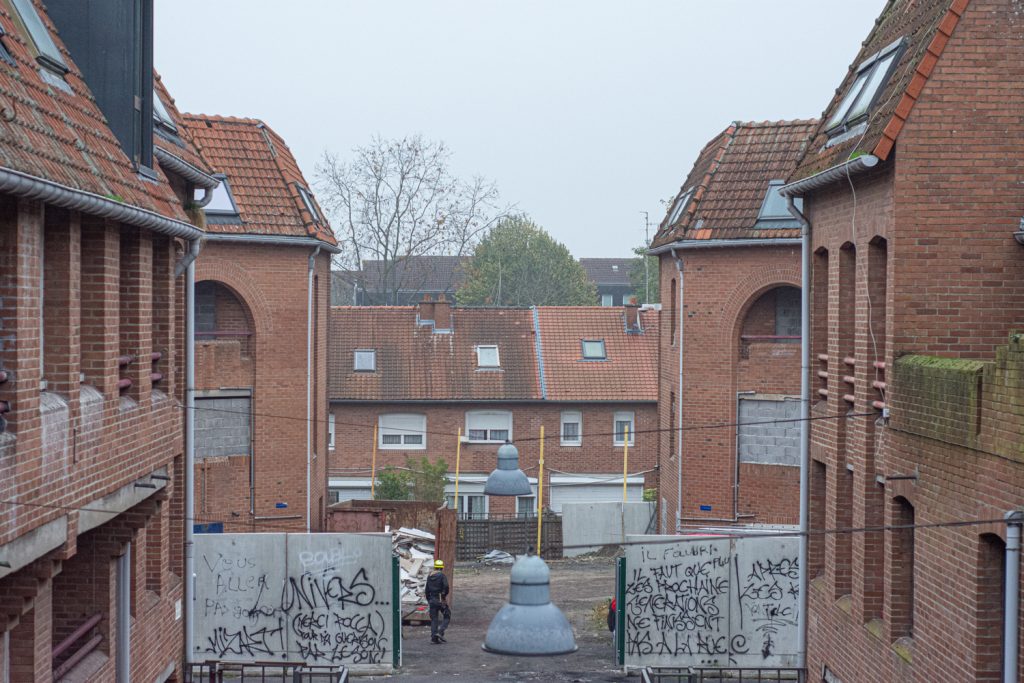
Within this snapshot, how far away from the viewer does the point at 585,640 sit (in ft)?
77.9

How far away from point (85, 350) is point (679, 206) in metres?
18.4

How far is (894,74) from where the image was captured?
1373 centimetres

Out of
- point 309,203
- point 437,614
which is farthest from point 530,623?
point 309,203

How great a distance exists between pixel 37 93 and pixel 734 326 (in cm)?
1782

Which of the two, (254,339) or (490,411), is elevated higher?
(254,339)

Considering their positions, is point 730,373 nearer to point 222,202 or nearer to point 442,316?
point 222,202

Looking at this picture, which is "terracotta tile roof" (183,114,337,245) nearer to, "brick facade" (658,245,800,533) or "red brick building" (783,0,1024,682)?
"brick facade" (658,245,800,533)

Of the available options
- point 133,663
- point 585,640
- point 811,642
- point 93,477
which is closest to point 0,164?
point 93,477

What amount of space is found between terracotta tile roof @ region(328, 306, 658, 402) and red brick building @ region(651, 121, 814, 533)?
13.4 metres

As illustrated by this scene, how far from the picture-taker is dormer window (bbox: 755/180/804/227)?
82.1ft

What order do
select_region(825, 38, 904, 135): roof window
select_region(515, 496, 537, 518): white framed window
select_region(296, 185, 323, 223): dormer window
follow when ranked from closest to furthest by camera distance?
select_region(825, 38, 904, 135): roof window, select_region(296, 185, 323, 223): dormer window, select_region(515, 496, 537, 518): white framed window

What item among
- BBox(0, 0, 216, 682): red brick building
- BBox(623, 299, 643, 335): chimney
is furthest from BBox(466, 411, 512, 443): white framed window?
BBox(0, 0, 216, 682): red brick building

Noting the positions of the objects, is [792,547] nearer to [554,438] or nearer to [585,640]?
[585,640]

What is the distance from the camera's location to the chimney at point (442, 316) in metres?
41.8
